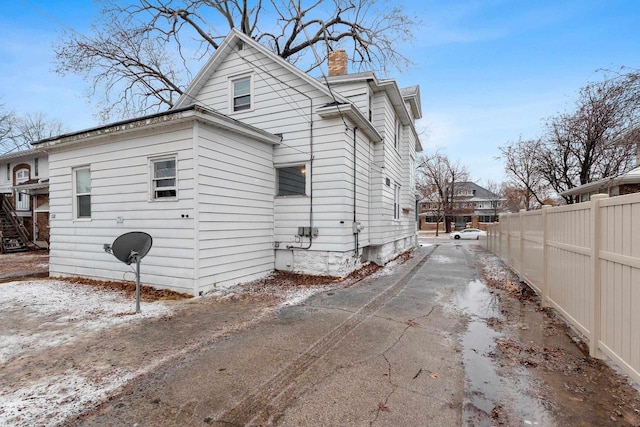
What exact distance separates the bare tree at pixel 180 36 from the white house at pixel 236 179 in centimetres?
521

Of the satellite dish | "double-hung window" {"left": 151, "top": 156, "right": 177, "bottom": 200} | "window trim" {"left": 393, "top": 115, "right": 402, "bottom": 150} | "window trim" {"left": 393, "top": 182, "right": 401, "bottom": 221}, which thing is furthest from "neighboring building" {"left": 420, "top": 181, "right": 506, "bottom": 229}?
the satellite dish

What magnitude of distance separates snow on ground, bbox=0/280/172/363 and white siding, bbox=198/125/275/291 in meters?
1.53

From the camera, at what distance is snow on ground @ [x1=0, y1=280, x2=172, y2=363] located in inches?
161

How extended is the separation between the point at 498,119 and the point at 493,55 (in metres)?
9.61

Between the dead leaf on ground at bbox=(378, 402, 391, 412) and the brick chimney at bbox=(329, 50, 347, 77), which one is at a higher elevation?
the brick chimney at bbox=(329, 50, 347, 77)

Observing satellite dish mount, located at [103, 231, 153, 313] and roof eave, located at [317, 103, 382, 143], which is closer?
satellite dish mount, located at [103, 231, 153, 313]

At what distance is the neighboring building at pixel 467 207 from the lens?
44.5m

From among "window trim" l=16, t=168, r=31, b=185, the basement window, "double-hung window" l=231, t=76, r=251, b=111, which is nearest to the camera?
the basement window

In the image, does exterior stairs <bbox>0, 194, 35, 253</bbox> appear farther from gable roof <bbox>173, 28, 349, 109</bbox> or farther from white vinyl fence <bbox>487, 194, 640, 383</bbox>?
white vinyl fence <bbox>487, 194, 640, 383</bbox>

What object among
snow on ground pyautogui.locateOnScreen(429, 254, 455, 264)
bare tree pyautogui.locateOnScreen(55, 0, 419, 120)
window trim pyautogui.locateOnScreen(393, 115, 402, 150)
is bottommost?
snow on ground pyautogui.locateOnScreen(429, 254, 455, 264)

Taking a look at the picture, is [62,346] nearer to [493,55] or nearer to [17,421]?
[17,421]

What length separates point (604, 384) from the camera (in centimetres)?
297

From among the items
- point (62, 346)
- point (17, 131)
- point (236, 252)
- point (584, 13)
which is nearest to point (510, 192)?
point (584, 13)

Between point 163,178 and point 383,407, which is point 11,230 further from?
point 383,407
